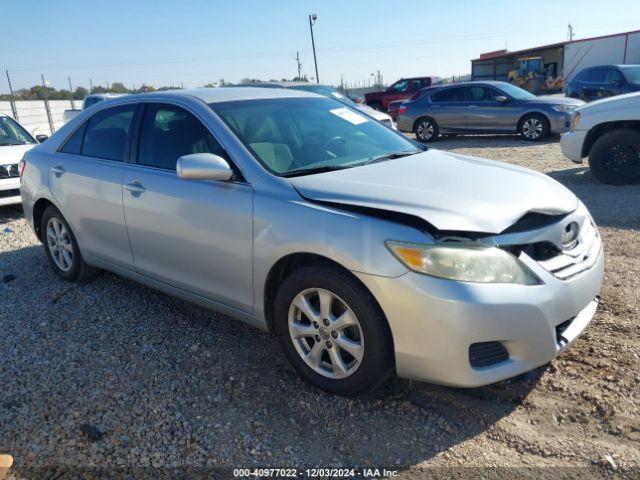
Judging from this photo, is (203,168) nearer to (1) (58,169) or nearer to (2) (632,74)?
(1) (58,169)

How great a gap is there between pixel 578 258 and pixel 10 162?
25.0 ft

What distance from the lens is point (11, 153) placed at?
7.76 metres

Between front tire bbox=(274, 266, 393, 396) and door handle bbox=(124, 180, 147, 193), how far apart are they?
1.37m

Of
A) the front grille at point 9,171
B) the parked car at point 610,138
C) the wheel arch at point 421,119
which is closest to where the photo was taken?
the parked car at point 610,138

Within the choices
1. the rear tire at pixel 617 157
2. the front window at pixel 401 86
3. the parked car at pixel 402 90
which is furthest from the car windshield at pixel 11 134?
the front window at pixel 401 86

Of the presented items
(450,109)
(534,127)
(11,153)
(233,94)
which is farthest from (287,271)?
(450,109)

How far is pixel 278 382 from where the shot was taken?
120 inches

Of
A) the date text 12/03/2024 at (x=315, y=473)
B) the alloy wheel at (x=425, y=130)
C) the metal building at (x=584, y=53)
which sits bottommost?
the date text 12/03/2024 at (x=315, y=473)

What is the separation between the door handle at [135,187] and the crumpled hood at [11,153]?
4970mm

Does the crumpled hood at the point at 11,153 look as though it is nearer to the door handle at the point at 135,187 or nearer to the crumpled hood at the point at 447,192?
the door handle at the point at 135,187

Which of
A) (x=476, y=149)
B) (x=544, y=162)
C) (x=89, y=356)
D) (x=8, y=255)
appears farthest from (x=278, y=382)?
(x=476, y=149)

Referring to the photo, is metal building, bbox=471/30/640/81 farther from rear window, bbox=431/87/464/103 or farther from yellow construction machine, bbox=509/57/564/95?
rear window, bbox=431/87/464/103

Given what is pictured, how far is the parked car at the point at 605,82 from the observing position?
14.5 metres

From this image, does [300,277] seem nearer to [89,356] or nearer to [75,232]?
[89,356]
